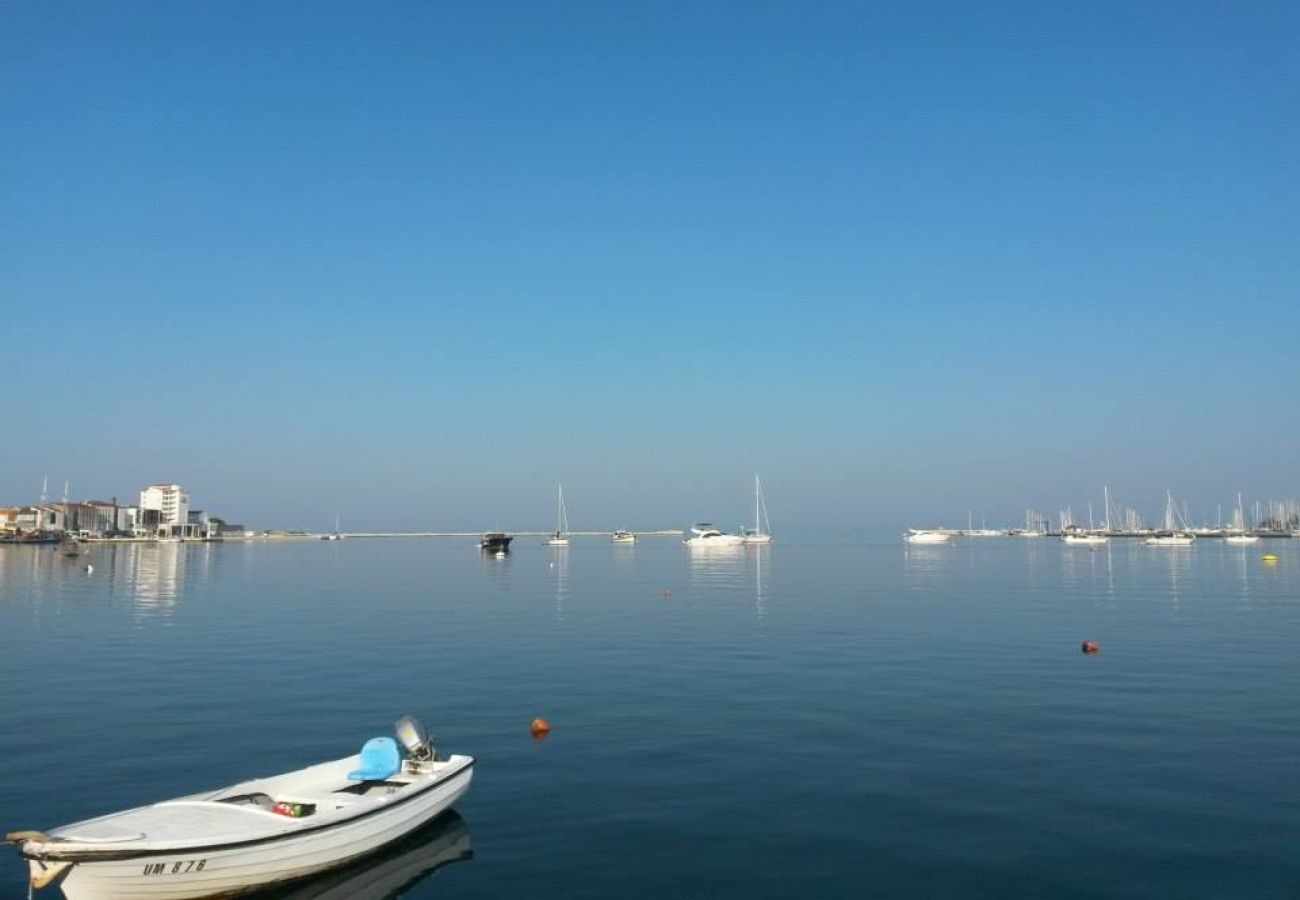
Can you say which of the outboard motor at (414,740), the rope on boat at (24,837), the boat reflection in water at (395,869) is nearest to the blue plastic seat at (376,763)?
the outboard motor at (414,740)

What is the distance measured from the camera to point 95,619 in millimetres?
63781

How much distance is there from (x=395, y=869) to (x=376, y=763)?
3.22m

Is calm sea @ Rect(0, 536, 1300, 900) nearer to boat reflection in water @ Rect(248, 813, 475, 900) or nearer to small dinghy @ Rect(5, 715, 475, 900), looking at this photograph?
boat reflection in water @ Rect(248, 813, 475, 900)

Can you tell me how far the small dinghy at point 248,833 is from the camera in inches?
596

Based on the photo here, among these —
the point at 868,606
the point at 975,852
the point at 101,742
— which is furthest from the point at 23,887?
the point at 868,606

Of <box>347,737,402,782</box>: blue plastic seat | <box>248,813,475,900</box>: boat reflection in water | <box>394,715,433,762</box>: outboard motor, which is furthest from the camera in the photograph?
<box>394,715,433,762</box>: outboard motor

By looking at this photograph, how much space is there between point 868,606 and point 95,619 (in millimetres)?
56394

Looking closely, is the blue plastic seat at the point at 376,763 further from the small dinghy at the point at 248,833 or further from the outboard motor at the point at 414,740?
the outboard motor at the point at 414,740

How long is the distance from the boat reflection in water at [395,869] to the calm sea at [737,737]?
0.12 meters

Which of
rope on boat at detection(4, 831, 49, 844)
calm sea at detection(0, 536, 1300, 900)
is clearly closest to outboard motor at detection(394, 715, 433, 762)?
calm sea at detection(0, 536, 1300, 900)

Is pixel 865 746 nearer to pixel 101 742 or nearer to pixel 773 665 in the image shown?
pixel 773 665

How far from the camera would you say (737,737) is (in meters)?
28.8

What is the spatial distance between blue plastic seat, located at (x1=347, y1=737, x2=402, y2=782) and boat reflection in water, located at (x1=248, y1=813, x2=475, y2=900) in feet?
5.27

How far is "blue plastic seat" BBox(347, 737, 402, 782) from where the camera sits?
21328 mm
